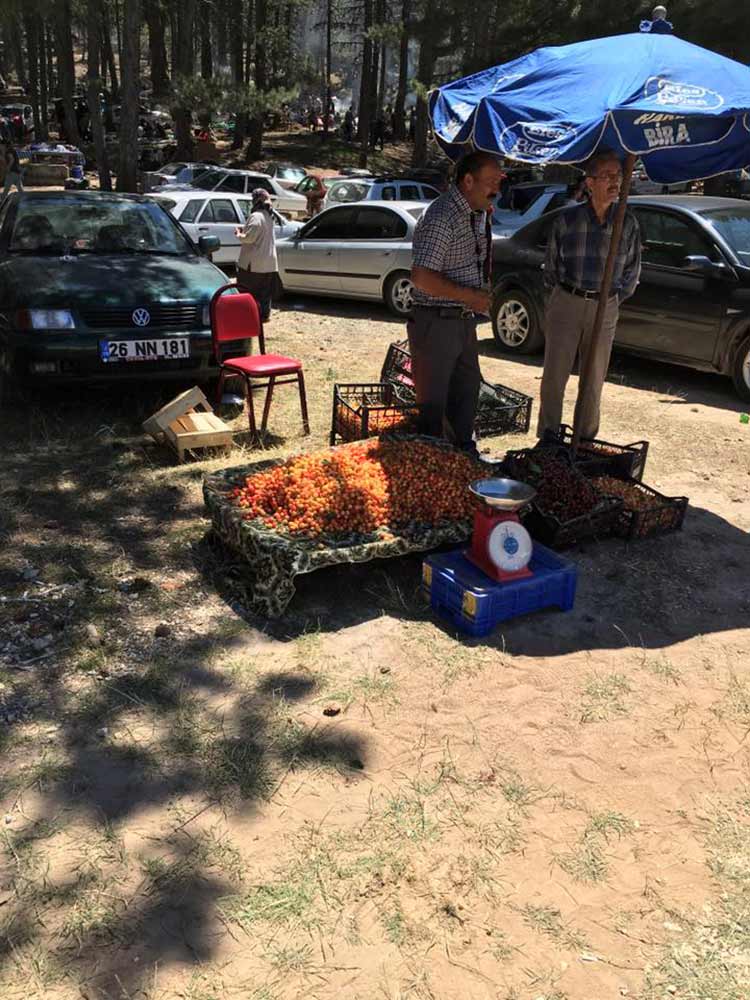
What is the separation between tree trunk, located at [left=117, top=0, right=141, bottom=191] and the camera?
1606 cm

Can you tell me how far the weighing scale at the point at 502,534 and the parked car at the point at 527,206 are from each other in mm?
9478

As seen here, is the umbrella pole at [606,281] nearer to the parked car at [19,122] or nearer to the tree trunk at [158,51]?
the tree trunk at [158,51]

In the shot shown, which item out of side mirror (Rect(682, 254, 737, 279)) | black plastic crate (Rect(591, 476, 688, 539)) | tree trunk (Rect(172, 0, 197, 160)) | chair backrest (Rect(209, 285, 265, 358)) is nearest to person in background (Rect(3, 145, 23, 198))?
tree trunk (Rect(172, 0, 197, 160))

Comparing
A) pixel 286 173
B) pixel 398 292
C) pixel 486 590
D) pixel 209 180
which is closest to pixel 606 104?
pixel 486 590

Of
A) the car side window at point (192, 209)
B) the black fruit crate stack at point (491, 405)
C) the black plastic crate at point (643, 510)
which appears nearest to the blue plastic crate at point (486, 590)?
the black plastic crate at point (643, 510)

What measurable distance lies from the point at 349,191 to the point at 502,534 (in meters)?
16.0

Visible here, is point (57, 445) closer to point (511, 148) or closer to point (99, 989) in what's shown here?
point (511, 148)

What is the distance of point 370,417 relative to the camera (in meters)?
6.11

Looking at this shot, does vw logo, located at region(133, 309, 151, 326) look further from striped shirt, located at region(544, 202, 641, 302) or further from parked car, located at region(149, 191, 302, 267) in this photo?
parked car, located at region(149, 191, 302, 267)

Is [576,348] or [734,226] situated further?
[734,226]

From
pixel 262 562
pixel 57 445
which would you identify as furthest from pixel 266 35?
pixel 262 562

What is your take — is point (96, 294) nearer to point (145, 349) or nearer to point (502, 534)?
point (145, 349)

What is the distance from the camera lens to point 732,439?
283 inches

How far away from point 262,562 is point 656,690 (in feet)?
6.31
